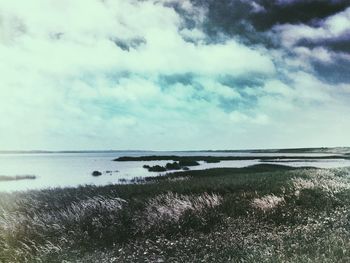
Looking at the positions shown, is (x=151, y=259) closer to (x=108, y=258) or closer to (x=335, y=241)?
(x=108, y=258)

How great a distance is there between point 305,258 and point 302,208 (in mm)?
10649

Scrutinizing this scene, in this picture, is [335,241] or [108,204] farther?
[108,204]

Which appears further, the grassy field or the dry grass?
the dry grass

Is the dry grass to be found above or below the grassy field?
above

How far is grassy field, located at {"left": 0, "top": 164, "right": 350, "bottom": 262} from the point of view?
Answer: 12523mm

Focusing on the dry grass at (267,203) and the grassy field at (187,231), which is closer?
the grassy field at (187,231)

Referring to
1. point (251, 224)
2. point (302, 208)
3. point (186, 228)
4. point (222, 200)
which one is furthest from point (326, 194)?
point (186, 228)

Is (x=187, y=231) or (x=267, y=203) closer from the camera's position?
(x=187, y=231)

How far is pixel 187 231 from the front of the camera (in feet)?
55.1

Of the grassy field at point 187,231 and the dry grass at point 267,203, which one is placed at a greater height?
the dry grass at point 267,203

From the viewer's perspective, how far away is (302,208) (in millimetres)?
20844

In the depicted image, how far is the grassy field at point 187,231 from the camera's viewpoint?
12.5 meters

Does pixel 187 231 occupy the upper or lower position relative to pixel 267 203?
lower

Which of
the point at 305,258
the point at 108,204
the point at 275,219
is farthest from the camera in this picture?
the point at 108,204
